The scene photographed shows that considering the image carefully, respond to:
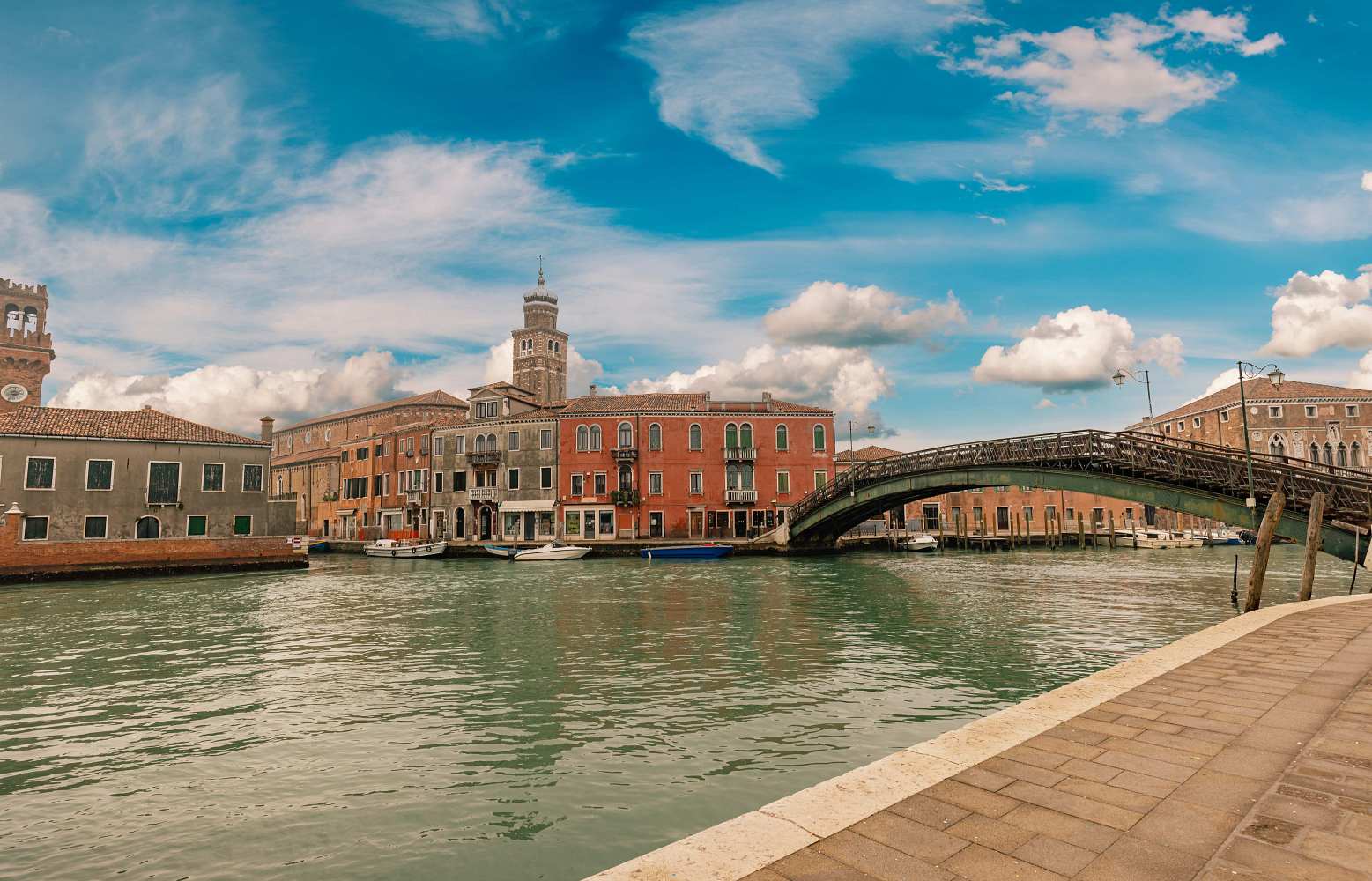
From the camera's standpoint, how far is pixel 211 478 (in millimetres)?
34062

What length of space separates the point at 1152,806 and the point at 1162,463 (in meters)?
21.7

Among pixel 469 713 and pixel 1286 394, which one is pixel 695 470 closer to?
pixel 469 713

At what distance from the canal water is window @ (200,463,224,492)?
44.0ft

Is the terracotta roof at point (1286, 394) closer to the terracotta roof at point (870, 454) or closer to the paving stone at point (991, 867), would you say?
the terracotta roof at point (870, 454)

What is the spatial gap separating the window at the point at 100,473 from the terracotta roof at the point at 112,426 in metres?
1.05

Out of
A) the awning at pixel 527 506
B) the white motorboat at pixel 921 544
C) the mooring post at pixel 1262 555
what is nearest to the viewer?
the mooring post at pixel 1262 555

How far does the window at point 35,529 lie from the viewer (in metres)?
29.9

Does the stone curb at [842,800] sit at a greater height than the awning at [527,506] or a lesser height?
lesser

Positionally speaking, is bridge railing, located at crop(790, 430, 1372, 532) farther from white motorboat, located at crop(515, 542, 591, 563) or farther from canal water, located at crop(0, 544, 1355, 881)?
white motorboat, located at crop(515, 542, 591, 563)

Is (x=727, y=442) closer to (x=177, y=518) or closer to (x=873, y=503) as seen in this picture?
(x=873, y=503)

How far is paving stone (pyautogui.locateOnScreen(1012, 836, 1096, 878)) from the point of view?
2986 mm

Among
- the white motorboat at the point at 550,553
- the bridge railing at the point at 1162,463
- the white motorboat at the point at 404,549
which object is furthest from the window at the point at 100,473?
the bridge railing at the point at 1162,463

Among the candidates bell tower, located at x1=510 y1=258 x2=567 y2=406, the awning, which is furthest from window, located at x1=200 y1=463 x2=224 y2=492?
bell tower, located at x1=510 y1=258 x2=567 y2=406

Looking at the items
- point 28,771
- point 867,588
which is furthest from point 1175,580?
point 28,771
